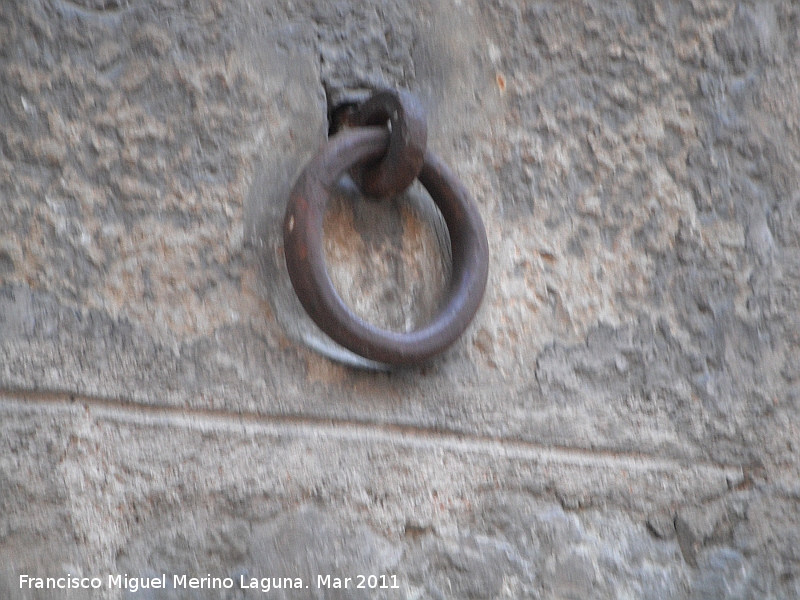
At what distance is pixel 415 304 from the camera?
1059 mm

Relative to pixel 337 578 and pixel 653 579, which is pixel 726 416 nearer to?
pixel 653 579

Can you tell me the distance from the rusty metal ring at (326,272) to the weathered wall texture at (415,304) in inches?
2.3

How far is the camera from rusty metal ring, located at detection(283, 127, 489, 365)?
0.93m

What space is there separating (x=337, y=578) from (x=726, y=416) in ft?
2.08

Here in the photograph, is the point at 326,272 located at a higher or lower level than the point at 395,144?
lower

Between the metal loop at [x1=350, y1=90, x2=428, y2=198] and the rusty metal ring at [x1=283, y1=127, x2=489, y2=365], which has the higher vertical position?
the metal loop at [x1=350, y1=90, x2=428, y2=198]

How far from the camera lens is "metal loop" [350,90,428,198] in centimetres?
97

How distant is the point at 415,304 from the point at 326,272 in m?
0.17

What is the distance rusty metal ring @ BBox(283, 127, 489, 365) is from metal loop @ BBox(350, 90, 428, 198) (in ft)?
0.06

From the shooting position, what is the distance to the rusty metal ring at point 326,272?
0.93 m

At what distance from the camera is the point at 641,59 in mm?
1235

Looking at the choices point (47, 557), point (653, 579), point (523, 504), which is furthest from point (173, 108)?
point (653, 579)

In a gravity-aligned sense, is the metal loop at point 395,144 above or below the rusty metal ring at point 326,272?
above

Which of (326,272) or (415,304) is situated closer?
(326,272)
